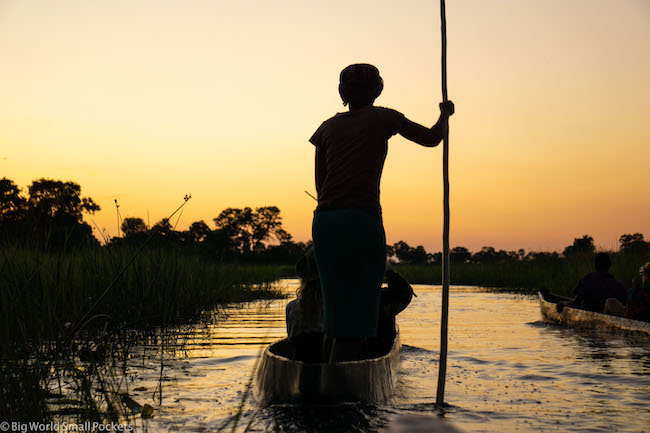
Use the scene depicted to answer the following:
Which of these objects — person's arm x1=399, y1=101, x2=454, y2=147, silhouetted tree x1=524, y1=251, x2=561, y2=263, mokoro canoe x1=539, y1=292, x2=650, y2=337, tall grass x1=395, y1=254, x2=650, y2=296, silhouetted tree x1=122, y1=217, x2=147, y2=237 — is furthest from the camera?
silhouetted tree x1=524, y1=251, x2=561, y2=263

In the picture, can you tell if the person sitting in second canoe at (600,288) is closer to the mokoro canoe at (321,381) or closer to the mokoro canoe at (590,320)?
the mokoro canoe at (590,320)

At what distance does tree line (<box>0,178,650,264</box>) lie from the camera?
504cm

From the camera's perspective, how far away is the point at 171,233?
8445 millimetres

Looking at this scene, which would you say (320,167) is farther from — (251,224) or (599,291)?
(251,224)

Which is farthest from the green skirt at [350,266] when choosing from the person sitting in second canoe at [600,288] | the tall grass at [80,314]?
the person sitting in second canoe at [600,288]

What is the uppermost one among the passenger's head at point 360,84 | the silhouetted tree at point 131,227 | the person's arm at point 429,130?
the passenger's head at point 360,84

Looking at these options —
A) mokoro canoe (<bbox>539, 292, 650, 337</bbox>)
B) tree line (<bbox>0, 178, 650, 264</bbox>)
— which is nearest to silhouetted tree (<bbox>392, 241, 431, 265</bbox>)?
tree line (<bbox>0, 178, 650, 264</bbox>)

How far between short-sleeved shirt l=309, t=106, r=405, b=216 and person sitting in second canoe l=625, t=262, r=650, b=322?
6389 mm

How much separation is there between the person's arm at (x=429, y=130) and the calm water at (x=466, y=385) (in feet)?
5.20

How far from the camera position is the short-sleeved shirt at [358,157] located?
3.93 metres

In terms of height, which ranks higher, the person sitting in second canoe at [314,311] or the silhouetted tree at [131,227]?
the silhouetted tree at [131,227]

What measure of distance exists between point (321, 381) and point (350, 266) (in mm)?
750

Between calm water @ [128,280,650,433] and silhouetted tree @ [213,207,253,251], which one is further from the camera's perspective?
silhouetted tree @ [213,207,253,251]

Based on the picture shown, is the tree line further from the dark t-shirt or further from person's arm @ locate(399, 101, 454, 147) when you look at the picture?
the dark t-shirt
